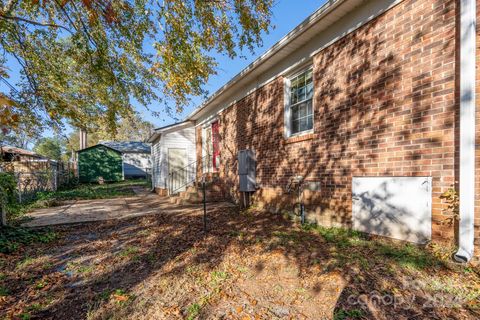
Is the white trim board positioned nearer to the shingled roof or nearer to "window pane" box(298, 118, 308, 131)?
"window pane" box(298, 118, 308, 131)

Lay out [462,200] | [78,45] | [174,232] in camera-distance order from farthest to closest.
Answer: [78,45] → [174,232] → [462,200]

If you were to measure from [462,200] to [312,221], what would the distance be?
279 cm

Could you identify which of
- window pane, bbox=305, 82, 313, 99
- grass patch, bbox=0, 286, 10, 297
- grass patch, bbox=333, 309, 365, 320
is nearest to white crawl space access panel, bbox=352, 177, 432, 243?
grass patch, bbox=333, 309, 365, 320

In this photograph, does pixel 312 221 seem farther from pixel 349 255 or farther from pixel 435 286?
pixel 435 286

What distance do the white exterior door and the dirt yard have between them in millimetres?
7135

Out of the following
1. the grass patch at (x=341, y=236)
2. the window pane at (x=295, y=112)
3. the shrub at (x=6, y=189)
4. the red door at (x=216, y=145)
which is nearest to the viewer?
the grass patch at (x=341, y=236)

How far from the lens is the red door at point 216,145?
1068cm

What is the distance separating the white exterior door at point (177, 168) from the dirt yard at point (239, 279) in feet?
23.4

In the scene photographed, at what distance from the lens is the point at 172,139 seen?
12.2m

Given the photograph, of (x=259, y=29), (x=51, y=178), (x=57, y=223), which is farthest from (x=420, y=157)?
(x=51, y=178)

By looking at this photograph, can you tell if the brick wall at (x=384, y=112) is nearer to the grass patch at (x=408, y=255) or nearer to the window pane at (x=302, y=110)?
the grass patch at (x=408, y=255)

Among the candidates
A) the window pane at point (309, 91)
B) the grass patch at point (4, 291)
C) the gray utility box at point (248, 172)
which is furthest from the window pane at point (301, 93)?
the grass patch at point (4, 291)

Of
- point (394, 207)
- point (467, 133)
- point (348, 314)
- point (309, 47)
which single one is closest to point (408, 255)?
point (394, 207)

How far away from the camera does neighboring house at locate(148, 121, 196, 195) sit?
39.3 ft
